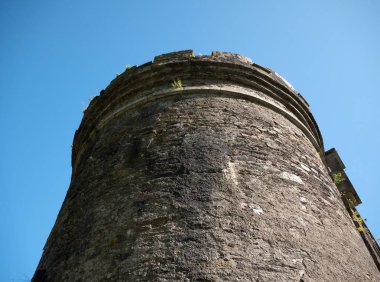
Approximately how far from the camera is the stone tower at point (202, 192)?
251cm

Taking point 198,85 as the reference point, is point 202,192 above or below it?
below

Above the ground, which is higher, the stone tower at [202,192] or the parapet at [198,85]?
the parapet at [198,85]

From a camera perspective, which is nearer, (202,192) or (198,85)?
(202,192)

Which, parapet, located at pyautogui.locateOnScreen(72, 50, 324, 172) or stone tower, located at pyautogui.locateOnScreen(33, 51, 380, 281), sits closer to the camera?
stone tower, located at pyautogui.locateOnScreen(33, 51, 380, 281)

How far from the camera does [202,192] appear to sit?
2.88 m

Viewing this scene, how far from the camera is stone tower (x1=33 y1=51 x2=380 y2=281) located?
251 cm

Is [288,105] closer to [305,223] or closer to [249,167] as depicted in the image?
[249,167]

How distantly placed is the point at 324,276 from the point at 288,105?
2.61m

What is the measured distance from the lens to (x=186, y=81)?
4.29 metres

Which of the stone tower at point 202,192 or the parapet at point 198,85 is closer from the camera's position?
the stone tower at point 202,192

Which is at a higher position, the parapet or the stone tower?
the parapet

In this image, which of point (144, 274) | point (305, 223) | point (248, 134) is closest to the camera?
point (144, 274)

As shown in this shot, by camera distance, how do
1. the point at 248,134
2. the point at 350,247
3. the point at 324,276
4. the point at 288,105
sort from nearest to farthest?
the point at 324,276 → the point at 350,247 → the point at 248,134 → the point at 288,105

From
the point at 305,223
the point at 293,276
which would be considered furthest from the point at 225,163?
the point at 293,276
